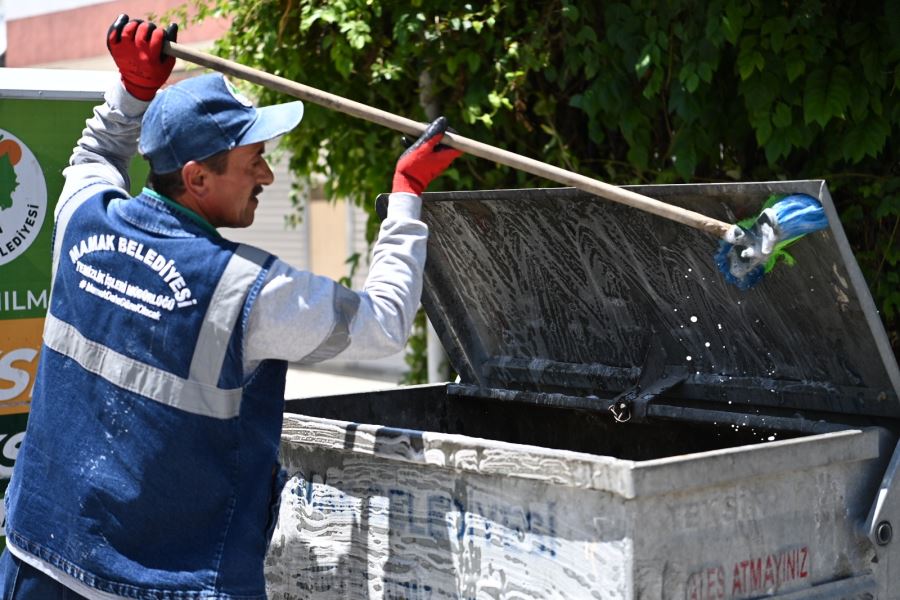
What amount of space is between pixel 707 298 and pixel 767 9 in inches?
48.6

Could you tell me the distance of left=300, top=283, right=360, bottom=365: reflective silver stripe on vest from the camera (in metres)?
2.45

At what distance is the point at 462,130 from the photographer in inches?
195

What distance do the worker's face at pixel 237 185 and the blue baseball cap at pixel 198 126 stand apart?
4 cm

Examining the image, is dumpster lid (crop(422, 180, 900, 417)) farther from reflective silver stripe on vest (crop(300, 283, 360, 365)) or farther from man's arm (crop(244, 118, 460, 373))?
reflective silver stripe on vest (crop(300, 283, 360, 365))

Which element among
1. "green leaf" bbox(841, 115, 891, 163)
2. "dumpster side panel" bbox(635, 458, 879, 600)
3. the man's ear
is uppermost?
"green leaf" bbox(841, 115, 891, 163)

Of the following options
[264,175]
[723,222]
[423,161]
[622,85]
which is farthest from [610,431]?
[264,175]

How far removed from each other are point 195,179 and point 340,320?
0.43 m

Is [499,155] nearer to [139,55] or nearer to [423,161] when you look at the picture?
[423,161]

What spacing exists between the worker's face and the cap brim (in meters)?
0.04

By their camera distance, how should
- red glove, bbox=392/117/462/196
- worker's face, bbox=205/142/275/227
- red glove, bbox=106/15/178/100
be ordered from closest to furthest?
worker's face, bbox=205/142/275/227 → red glove, bbox=392/117/462/196 → red glove, bbox=106/15/178/100

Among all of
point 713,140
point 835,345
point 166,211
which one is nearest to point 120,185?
point 166,211

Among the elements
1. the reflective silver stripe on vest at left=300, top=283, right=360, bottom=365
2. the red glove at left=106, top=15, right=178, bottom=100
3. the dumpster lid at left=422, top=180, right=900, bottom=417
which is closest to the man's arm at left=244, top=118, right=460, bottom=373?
the reflective silver stripe on vest at left=300, top=283, right=360, bottom=365

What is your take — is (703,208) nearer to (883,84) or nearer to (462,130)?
(883,84)

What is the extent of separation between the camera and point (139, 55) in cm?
305
